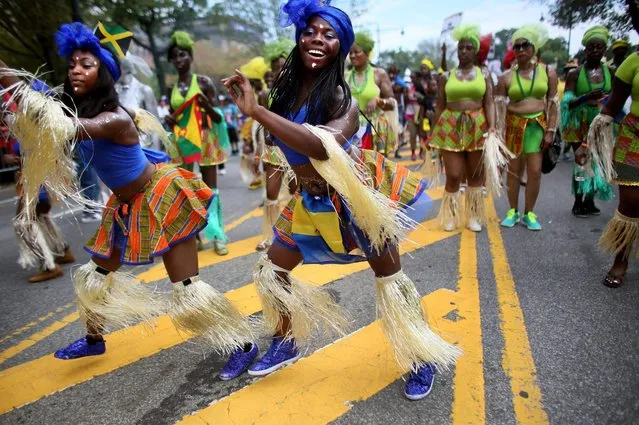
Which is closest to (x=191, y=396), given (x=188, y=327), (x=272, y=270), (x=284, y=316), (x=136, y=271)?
(x=188, y=327)

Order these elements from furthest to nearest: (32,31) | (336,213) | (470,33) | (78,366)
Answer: (32,31), (470,33), (78,366), (336,213)

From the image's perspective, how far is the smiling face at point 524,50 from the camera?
484 centimetres

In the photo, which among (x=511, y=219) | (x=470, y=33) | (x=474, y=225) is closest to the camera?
(x=470, y=33)

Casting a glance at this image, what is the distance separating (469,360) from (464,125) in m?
3.01

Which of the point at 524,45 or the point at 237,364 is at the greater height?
the point at 524,45

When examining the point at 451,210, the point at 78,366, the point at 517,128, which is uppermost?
the point at 517,128

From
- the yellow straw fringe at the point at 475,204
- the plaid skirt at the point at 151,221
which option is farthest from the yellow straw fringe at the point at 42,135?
the yellow straw fringe at the point at 475,204

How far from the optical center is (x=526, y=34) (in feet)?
15.9

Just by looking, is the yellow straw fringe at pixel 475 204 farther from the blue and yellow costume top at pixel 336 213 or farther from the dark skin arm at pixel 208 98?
the blue and yellow costume top at pixel 336 213

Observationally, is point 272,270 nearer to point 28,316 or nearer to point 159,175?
point 159,175

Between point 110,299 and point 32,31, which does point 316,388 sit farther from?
point 32,31

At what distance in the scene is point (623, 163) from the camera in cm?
336

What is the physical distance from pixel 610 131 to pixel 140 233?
3520mm

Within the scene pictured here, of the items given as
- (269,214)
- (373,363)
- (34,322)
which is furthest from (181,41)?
(373,363)
